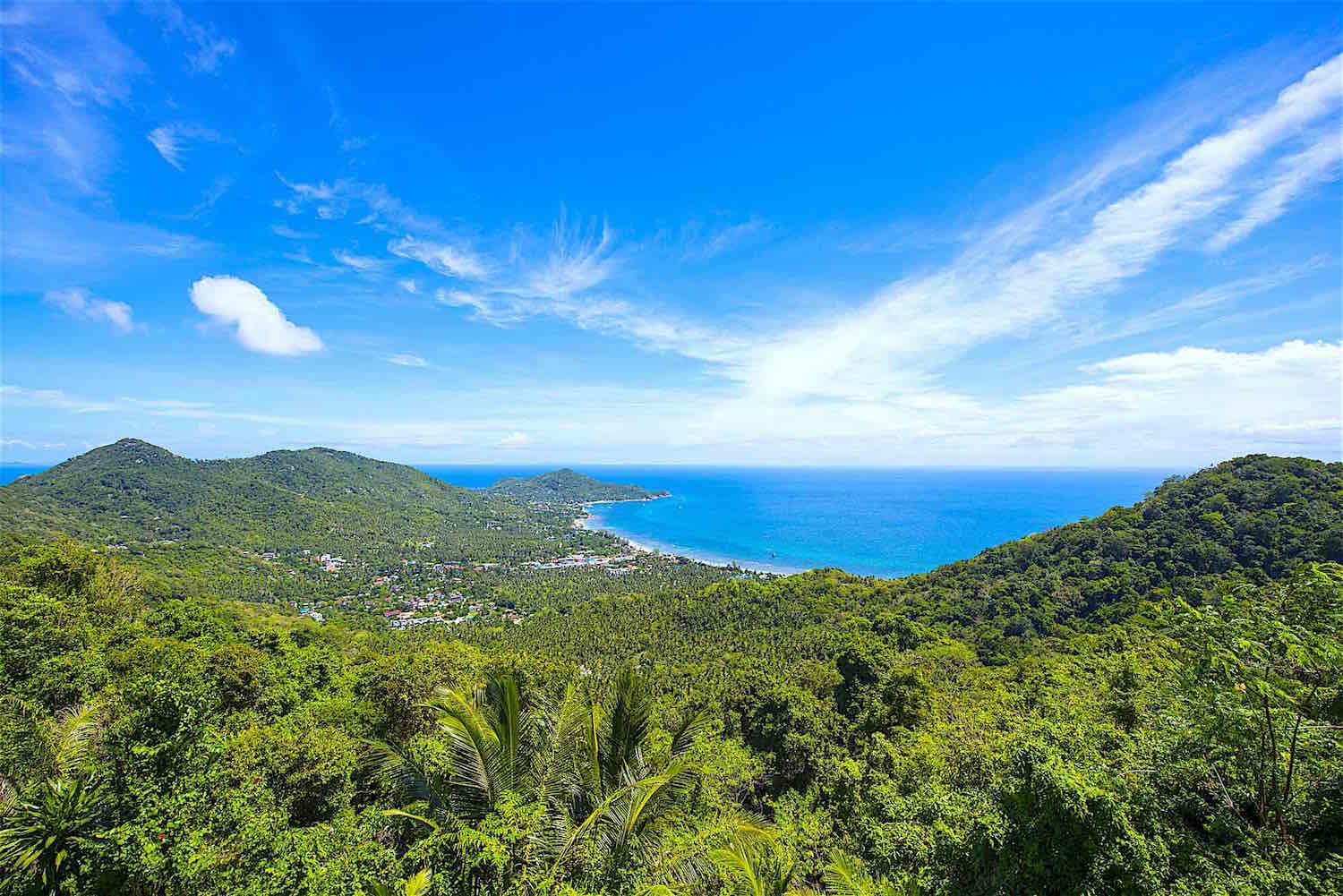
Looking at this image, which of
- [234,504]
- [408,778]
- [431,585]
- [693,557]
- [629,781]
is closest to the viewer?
[408,778]

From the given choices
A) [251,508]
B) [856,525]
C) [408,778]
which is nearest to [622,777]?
[408,778]

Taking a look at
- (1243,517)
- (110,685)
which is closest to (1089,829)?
(110,685)

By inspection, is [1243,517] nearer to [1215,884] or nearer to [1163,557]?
[1163,557]

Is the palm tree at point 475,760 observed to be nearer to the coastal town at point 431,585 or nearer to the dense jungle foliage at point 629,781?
the dense jungle foliage at point 629,781

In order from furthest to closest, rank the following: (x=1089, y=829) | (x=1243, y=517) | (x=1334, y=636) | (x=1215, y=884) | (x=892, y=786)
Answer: (x=1243, y=517) → (x=892, y=786) → (x=1334, y=636) → (x=1089, y=829) → (x=1215, y=884)

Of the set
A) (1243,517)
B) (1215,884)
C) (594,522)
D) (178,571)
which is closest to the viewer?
(1215,884)

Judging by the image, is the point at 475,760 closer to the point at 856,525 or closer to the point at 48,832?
the point at 48,832

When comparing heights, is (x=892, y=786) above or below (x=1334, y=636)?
below

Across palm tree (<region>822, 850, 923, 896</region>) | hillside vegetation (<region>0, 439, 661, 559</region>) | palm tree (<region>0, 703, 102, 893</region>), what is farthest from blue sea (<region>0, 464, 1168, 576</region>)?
palm tree (<region>0, 703, 102, 893</region>)
